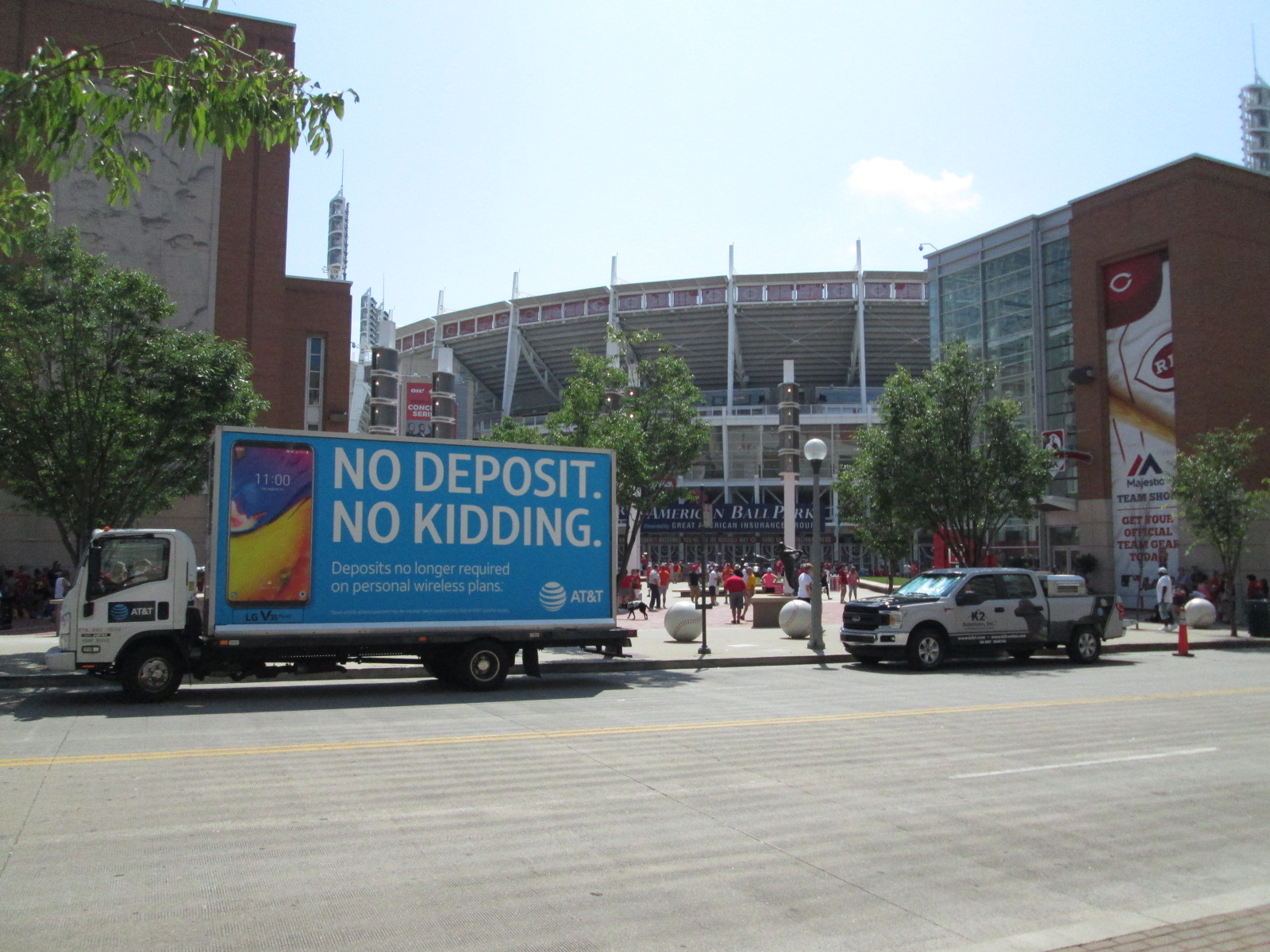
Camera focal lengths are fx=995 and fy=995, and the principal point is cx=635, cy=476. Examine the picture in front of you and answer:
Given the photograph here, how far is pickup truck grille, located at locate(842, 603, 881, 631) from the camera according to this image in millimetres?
18000

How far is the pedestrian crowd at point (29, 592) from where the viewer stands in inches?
1041

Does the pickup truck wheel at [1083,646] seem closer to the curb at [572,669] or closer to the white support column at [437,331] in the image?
the curb at [572,669]

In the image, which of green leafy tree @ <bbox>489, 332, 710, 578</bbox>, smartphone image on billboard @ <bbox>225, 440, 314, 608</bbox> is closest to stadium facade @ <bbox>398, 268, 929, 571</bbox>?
green leafy tree @ <bbox>489, 332, 710, 578</bbox>

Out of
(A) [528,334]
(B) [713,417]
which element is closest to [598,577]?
(B) [713,417]

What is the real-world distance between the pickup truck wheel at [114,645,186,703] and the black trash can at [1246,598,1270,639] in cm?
2488

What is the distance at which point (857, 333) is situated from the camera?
62375 millimetres

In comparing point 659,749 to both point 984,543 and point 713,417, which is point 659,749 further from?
point 713,417

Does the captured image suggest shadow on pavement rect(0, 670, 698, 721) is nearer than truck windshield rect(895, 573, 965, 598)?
Yes

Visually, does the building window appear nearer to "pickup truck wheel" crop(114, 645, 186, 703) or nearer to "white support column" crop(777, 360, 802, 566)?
"white support column" crop(777, 360, 802, 566)

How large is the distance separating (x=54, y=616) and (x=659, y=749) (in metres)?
23.8

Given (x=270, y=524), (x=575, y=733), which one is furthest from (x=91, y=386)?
(x=575, y=733)

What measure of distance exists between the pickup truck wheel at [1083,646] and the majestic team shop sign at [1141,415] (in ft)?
47.2

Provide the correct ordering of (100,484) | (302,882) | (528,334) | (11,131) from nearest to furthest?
(302,882) → (11,131) → (100,484) → (528,334)

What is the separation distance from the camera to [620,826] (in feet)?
22.4
